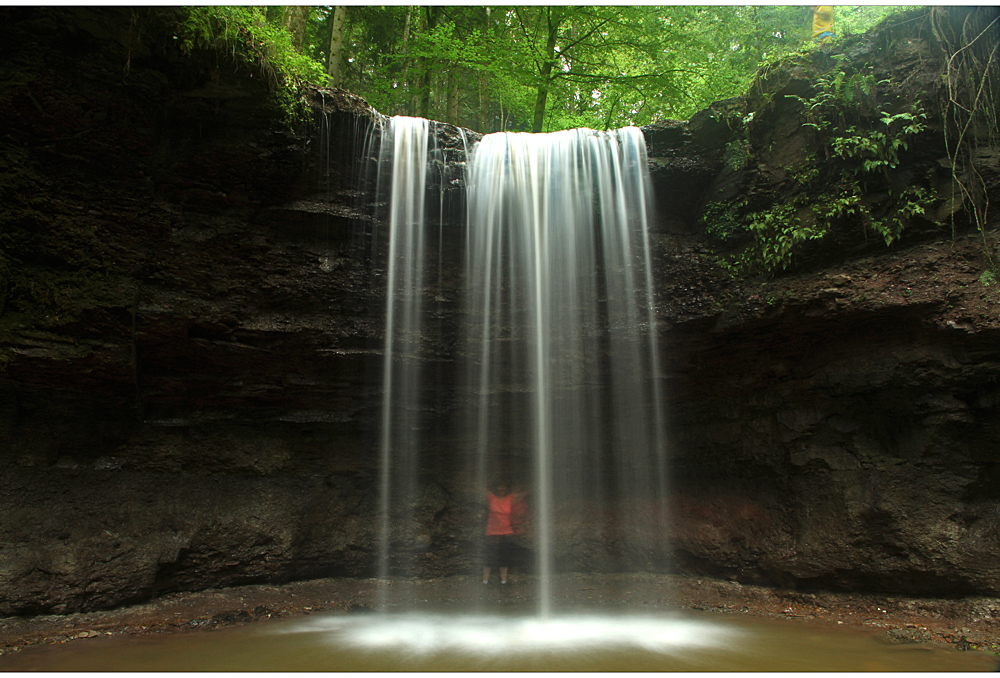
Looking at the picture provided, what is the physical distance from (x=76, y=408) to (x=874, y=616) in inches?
389

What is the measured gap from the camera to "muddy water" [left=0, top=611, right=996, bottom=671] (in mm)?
4457

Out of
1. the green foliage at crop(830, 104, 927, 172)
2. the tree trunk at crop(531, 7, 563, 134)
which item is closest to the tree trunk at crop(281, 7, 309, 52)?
the tree trunk at crop(531, 7, 563, 134)

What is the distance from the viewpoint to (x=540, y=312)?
313 inches

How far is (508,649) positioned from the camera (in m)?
5.03

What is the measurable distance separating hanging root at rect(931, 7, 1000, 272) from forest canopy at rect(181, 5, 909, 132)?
359 cm

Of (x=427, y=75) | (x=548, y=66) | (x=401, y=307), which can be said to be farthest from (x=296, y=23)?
(x=548, y=66)

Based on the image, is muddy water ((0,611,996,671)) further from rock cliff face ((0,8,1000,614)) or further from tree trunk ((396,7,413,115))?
tree trunk ((396,7,413,115))

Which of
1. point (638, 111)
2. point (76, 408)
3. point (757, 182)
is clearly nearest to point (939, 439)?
point (757, 182)

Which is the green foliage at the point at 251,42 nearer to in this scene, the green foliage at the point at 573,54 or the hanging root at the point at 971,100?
the green foliage at the point at 573,54

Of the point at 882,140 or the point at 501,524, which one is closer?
the point at 882,140

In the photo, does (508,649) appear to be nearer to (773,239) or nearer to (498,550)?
(498,550)

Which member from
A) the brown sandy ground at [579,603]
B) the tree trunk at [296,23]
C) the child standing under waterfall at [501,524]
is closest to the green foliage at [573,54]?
the tree trunk at [296,23]

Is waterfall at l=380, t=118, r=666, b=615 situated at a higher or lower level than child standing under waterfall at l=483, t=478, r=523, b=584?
higher

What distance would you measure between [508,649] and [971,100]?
7.92 metres
